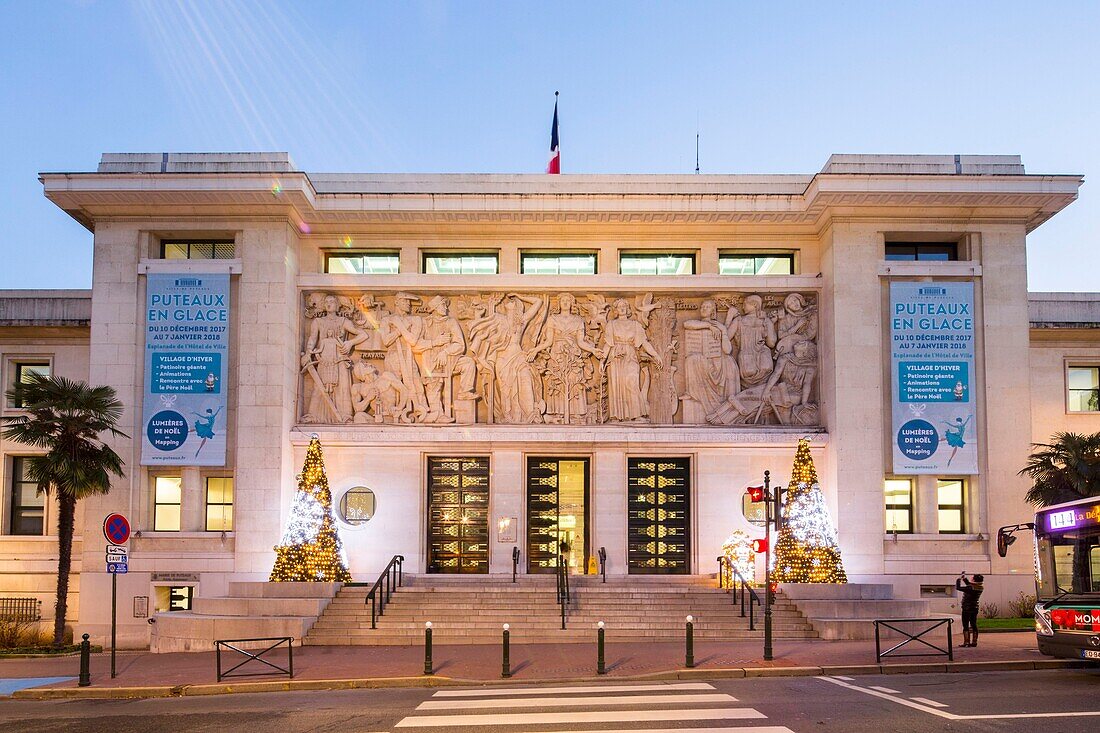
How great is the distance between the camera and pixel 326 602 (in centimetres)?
2545

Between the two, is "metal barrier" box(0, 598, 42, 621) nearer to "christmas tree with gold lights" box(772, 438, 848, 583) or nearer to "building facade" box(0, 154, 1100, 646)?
"building facade" box(0, 154, 1100, 646)

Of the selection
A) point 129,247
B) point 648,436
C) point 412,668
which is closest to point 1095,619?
point 412,668

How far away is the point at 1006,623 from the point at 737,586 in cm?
678

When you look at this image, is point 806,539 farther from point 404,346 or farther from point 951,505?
point 404,346

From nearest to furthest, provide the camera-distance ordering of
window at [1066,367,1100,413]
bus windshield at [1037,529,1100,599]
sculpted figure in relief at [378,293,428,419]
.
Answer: bus windshield at [1037,529,1100,599]
sculpted figure in relief at [378,293,428,419]
window at [1066,367,1100,413]

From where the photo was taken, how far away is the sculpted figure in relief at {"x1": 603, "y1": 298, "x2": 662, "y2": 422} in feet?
98.1

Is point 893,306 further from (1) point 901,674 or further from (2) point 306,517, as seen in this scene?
(2) point 306,517

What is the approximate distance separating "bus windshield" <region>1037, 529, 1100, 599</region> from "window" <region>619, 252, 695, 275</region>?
14.4 metres

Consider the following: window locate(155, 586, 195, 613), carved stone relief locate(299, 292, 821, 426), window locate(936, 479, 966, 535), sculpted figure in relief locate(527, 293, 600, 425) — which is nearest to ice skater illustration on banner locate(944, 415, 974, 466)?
window locate(936, 479, 966, 535)

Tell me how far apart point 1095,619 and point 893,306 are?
13.6m

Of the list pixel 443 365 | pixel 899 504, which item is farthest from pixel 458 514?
pixel 899 504

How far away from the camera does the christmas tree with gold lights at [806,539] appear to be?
26.0 metres

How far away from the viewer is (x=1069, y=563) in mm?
17922

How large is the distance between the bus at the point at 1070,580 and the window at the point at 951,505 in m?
10.5
